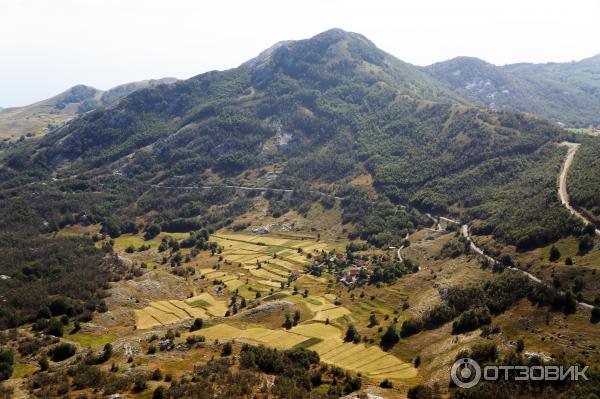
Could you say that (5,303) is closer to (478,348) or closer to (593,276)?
(478,348)

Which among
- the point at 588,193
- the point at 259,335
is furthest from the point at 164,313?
the point at 588,193

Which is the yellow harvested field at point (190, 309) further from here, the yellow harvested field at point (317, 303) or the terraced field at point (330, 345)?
the yellow harvested field at point (317, 303)

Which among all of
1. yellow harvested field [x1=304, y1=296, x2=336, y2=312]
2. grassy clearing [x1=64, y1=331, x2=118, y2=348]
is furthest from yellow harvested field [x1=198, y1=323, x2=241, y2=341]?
yellow harvested field [x1=304, y1=296, x2=336, y2=312]

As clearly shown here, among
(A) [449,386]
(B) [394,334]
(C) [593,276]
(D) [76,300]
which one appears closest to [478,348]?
(A) [449,386]

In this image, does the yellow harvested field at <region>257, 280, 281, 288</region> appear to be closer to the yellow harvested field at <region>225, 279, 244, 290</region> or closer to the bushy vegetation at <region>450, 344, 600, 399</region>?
the yellow harvested field at <region>225, 279, 244, 290</region>

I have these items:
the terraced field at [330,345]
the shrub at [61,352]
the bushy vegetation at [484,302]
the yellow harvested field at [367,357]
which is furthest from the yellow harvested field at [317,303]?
the shrub at [61,352]

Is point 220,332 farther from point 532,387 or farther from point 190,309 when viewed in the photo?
point 532,387
